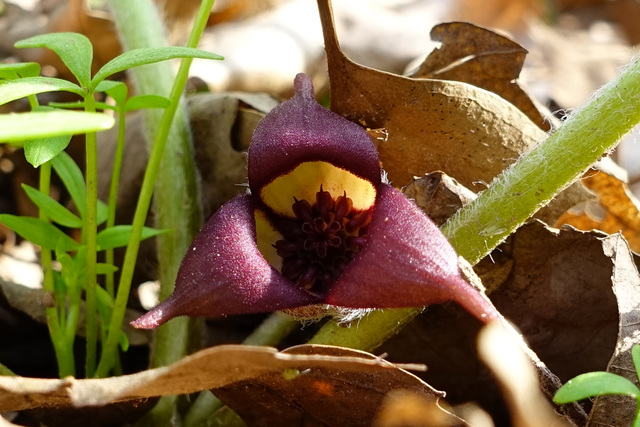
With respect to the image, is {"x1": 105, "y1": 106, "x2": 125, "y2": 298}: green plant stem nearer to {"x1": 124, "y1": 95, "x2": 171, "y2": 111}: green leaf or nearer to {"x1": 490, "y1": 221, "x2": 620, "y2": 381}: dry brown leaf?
{"x1": 124, "y1": 95, "x2": 171, "y2": 111}: green leaf

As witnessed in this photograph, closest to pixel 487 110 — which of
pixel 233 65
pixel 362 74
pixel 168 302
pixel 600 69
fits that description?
pixel 362 74

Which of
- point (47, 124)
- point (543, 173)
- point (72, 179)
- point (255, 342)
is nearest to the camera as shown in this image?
point (47, 124)

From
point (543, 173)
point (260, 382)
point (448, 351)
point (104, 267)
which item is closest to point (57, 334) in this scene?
point (104, 267)

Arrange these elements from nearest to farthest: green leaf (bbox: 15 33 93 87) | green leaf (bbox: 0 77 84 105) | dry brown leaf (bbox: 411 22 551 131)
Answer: green leaf (bbox: 0 77 84 105)
green leaf (bbox: 15 33 93 87)
dry brown leaf (bbox: 411 22 551 131)

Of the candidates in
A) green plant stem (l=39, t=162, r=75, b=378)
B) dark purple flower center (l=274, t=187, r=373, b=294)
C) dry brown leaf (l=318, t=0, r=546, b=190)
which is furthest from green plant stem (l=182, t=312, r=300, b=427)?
dry brown leaf (l=318, t=0, r=546, b=190)

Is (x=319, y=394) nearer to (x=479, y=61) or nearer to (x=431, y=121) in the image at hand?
(x=431, y=121)

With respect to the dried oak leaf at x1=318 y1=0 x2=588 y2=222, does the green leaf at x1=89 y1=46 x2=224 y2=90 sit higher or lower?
higher

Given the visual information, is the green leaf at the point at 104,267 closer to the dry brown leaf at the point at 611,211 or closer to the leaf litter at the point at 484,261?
the leaf litter at the point at 484,261
